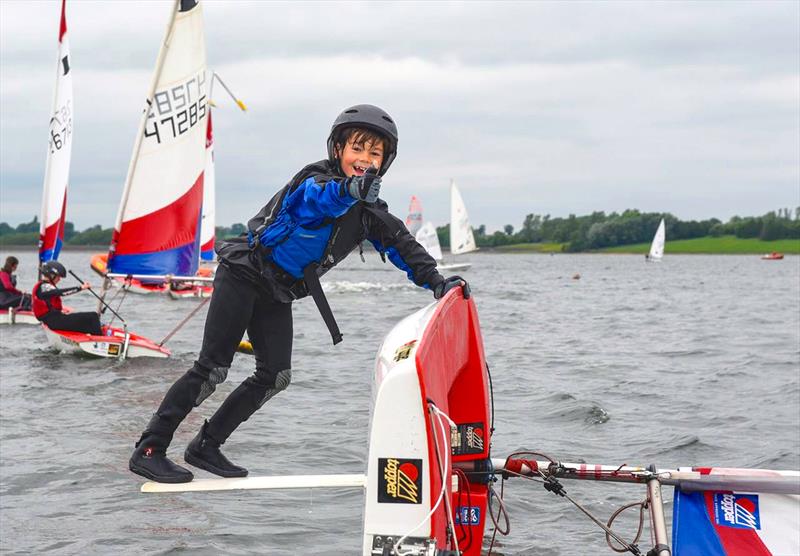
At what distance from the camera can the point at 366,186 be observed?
450 centimetres

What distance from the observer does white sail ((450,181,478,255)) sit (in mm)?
68438

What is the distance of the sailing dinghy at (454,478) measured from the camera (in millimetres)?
4043

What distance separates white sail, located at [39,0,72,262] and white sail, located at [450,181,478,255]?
45449 mm

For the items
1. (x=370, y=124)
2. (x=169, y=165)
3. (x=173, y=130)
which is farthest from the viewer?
(x=169, y=165)

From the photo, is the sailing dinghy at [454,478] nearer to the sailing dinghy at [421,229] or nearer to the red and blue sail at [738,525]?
the red and blue sail at [738,525]

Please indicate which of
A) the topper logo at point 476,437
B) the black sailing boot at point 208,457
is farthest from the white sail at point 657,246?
the black sailing boot at point 208,457

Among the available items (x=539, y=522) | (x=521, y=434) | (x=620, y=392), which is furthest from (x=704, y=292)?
(x=539, y=522)

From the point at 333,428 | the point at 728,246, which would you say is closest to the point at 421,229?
the point at 333,428

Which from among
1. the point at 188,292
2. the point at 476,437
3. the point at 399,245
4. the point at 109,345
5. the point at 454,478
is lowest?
the point at 109,345

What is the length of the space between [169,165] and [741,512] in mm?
16043

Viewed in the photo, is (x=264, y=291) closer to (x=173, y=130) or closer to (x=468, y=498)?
(x=468, y=498)

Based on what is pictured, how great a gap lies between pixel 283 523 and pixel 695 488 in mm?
3279

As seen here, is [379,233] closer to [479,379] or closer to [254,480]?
[479,379]

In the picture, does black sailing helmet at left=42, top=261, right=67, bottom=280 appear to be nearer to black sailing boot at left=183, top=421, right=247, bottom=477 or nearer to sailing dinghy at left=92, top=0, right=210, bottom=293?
sailing dinghy at left=92, top=0, right=210, bottom=293
